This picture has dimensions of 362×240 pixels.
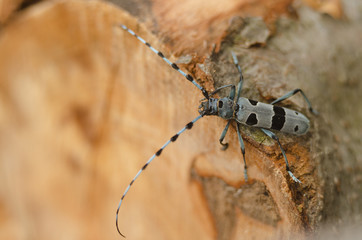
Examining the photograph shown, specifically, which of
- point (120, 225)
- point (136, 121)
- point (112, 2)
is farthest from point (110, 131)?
point (112, 2)

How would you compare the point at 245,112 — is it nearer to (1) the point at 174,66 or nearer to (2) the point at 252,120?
(2) the point at 252,120

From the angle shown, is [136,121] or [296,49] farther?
[136,121]

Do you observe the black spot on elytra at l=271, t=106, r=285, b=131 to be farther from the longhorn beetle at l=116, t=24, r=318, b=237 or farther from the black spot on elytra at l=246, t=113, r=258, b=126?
the black spot on elytra at l=246, t=113, r=258, b=126

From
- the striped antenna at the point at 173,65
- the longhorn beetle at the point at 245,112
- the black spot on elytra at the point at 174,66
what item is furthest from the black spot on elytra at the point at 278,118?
the black spot on elytra at the point at 174,66

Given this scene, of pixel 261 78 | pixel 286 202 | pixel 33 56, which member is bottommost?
pixel 286 202

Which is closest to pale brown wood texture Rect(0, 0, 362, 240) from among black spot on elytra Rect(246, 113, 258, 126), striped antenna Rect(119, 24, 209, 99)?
striped antenna Rect(119, 24, 209, 99)

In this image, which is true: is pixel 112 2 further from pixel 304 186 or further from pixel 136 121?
pixel 304 186
